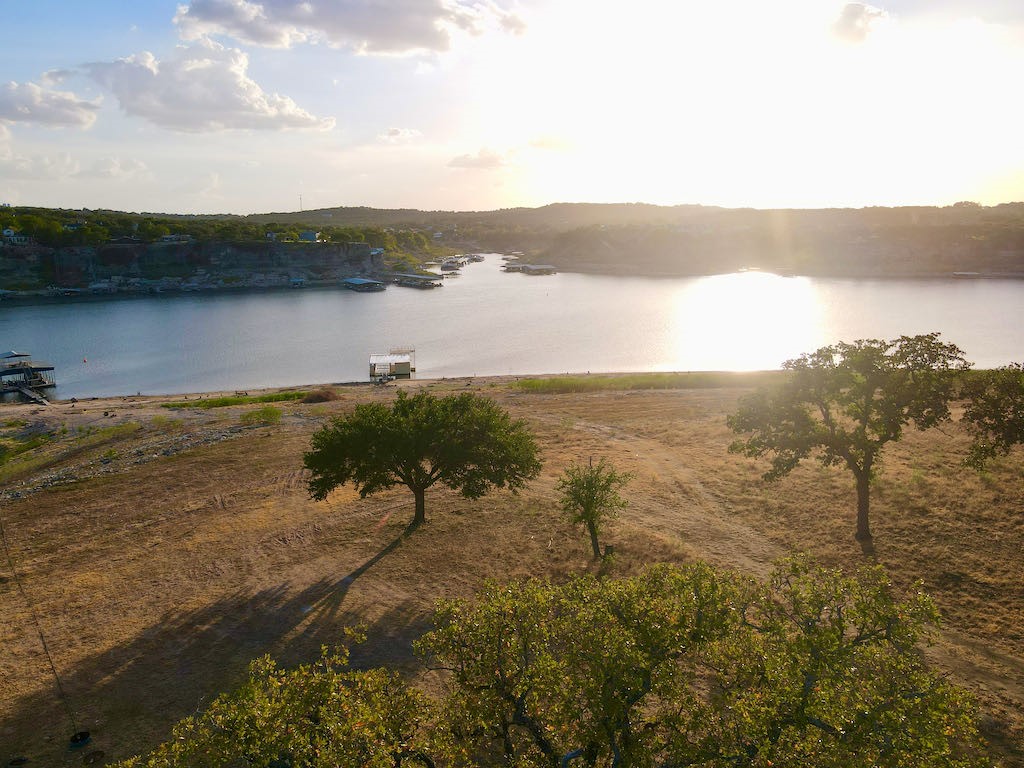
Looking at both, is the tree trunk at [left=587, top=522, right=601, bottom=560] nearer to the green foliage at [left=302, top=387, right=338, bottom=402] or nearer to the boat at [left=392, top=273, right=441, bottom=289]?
the green foliage at [left=302, top=387, right=338, bottom=402]

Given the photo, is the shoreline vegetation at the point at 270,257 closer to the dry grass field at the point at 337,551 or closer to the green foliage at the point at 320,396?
the green foliage at the point at 320,396

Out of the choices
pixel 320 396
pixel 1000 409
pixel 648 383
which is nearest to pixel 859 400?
pixel 1000 409

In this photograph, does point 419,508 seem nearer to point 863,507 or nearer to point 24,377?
point 863,507

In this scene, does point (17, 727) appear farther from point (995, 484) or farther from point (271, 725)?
point (995, 484)

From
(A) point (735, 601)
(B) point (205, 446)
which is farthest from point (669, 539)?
(B) point (205, 446)

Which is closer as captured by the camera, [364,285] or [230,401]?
[230,401]

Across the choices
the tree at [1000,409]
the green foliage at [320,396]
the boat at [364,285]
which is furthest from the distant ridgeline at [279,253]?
the tree at [1000,409]

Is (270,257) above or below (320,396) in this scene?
above
